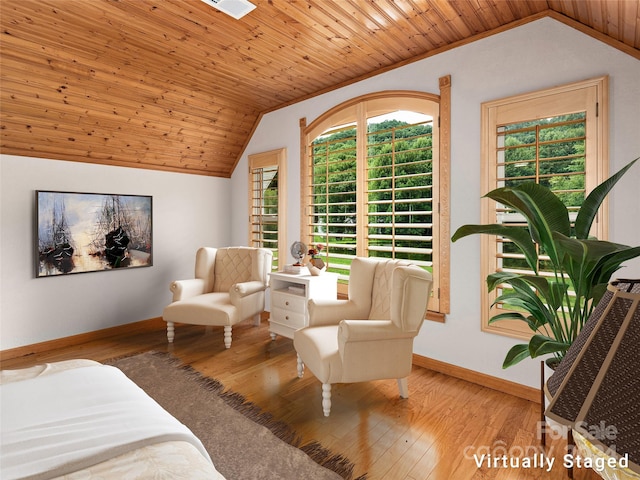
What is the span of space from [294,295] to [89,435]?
2431 millimetres

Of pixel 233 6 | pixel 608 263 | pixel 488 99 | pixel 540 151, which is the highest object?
pixel 233 6

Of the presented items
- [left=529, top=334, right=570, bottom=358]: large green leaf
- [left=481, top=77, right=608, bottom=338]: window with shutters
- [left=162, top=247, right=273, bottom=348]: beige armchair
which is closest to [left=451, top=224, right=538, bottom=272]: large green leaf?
[left=529, top=334, right=570, bottom=358]: large green leaf

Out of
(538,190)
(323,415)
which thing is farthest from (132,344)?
(538,190)

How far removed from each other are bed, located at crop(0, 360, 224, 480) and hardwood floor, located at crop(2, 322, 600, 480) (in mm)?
1111

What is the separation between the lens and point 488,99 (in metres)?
2.70

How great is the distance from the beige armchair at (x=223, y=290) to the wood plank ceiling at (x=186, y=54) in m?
1.46

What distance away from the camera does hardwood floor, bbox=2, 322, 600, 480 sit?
185 cm

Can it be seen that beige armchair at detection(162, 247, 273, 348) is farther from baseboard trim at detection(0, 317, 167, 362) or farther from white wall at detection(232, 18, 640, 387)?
white wall at detection(232, 18, 640, 387)

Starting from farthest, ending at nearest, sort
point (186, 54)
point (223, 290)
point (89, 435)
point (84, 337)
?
point (223, 290) → point (84, 337) → point (186, 54) → point (89, 435)

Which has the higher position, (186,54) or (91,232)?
(186,54)

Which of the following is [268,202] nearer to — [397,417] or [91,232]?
[91,232]

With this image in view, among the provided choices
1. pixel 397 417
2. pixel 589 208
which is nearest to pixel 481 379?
pixel 397 417

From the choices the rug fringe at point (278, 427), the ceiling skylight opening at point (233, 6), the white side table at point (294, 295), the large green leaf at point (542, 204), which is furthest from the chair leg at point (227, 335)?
the large green leaf at point (542, 204)

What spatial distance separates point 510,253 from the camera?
8.61 ft
